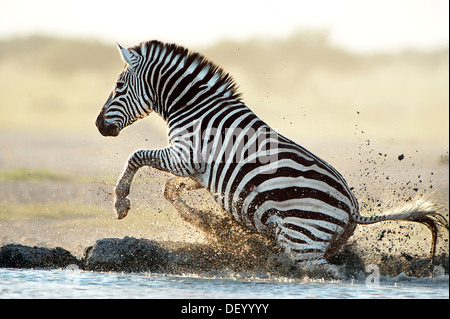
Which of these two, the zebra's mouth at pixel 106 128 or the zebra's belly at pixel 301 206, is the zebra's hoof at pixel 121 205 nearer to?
the zebra's mouth at pixel 106 128

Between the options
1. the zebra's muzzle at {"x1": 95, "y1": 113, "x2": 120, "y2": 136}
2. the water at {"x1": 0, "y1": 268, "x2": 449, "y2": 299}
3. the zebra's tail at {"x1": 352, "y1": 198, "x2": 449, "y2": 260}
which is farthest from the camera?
the zebra's muzzle at {"x1": 95, "y1": 113, "x2": 120, "y2": 136}

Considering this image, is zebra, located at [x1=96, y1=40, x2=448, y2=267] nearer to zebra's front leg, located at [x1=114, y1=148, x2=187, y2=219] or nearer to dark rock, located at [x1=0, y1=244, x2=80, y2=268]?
zebra's front leg, located at [x1=114, y1=148, x2=187, y2=219]

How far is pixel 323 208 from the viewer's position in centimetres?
826

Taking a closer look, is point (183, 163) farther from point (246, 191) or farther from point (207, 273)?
point (207, 273)

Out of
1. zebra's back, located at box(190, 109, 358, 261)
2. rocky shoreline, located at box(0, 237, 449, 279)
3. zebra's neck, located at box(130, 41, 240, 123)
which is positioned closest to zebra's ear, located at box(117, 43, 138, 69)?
zebra's neck, located at box(130, 41, 240, 123)

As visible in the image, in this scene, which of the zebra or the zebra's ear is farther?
the zebra's ear

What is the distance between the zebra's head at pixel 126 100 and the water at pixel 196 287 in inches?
91.3

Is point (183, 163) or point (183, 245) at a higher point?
point (183, 163)

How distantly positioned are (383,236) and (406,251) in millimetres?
1132

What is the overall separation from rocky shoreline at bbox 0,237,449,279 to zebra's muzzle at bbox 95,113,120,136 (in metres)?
1.66

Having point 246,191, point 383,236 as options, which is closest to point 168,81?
point 246,191

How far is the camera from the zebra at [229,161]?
327 inches

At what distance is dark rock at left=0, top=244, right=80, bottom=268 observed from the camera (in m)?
9.91

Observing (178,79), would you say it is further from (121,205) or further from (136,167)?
(121,205)
